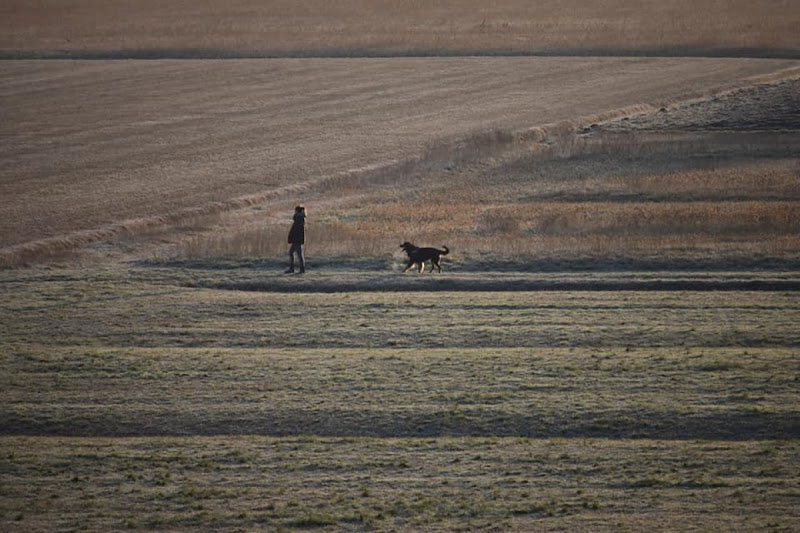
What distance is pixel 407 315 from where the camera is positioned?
2442cm

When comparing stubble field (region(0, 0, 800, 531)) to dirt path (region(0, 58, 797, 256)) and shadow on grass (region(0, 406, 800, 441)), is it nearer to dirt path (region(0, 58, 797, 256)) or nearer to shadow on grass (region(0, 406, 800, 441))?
shadow on grass (region(0, 406, 800, 441))

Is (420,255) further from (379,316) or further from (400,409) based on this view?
(400,409)

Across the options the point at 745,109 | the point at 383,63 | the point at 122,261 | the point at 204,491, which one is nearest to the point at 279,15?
the point at 383,63

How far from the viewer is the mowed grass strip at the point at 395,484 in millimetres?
15312

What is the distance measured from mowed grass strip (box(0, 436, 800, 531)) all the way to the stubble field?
0.17 ft

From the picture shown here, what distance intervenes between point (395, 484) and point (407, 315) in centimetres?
816

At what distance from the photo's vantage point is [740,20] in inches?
3221

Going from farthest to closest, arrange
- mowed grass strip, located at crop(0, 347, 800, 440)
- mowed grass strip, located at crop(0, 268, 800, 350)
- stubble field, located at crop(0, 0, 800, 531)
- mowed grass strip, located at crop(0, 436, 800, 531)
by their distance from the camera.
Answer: mowed grass strip, located at crop(0, 268, 800, 350) < mowed grass strip, located at crop(0, 347, 800, 440) < stubble field, located at crop(0, 0, 800, 531) < mowed grass strip, located at crop(0, 436, 800, 531)

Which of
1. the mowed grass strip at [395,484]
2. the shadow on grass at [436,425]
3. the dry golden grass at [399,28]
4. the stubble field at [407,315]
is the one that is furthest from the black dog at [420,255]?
the dry golden grass at [399,28]

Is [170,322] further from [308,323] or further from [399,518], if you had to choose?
[399,518]

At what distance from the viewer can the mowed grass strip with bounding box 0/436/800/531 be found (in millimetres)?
15312

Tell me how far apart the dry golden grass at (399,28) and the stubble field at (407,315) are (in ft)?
55.4

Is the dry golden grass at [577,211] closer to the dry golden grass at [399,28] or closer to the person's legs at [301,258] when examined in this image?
the person's legs at [301,258]

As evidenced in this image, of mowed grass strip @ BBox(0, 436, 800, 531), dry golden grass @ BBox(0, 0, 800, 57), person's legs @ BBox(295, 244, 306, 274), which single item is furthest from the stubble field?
dry golden grass @ BBox(0, 0, 800, 57)
